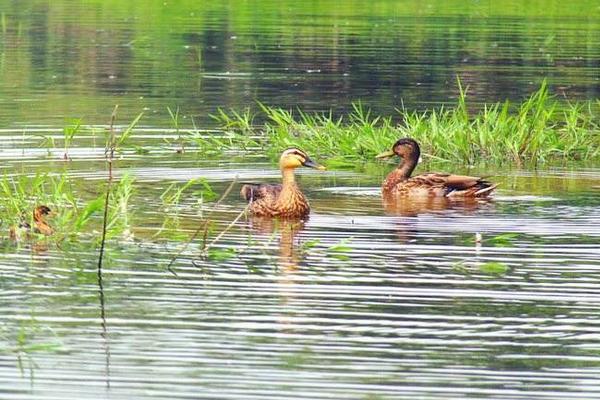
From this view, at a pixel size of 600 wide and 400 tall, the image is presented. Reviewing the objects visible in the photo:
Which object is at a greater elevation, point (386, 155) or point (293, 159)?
point (293, 159)

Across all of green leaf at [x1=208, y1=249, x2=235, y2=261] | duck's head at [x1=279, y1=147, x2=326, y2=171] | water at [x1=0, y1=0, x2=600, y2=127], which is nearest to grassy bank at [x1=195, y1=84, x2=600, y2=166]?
water at [x1=0, y1=0, x2=600, y2=127]

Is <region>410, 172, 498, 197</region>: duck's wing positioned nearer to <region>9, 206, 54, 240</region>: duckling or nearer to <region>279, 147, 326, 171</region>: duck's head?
<region>279, 147, 326, 171</region>: duck's head

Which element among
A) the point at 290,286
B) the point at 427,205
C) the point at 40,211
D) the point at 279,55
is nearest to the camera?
the point at 290,286

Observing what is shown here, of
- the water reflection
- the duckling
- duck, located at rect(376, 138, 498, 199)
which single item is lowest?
the water reflection

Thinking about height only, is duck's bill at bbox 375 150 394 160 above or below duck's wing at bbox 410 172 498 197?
above

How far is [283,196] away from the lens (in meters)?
14.6

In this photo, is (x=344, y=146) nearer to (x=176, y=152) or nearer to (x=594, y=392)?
(x=176, y=152)

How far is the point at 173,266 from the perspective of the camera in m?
12.0

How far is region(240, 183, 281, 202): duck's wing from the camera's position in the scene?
14820mm

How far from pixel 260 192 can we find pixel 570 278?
3850mm

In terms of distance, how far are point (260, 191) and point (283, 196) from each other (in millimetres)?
359

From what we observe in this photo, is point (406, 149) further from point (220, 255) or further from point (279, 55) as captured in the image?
point (279, 55)

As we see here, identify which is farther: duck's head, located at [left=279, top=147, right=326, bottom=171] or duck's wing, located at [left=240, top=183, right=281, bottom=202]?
duck's head, located at [left=279, top=147, right=326, bottom=171]

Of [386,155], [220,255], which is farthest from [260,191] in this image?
[386,155]
